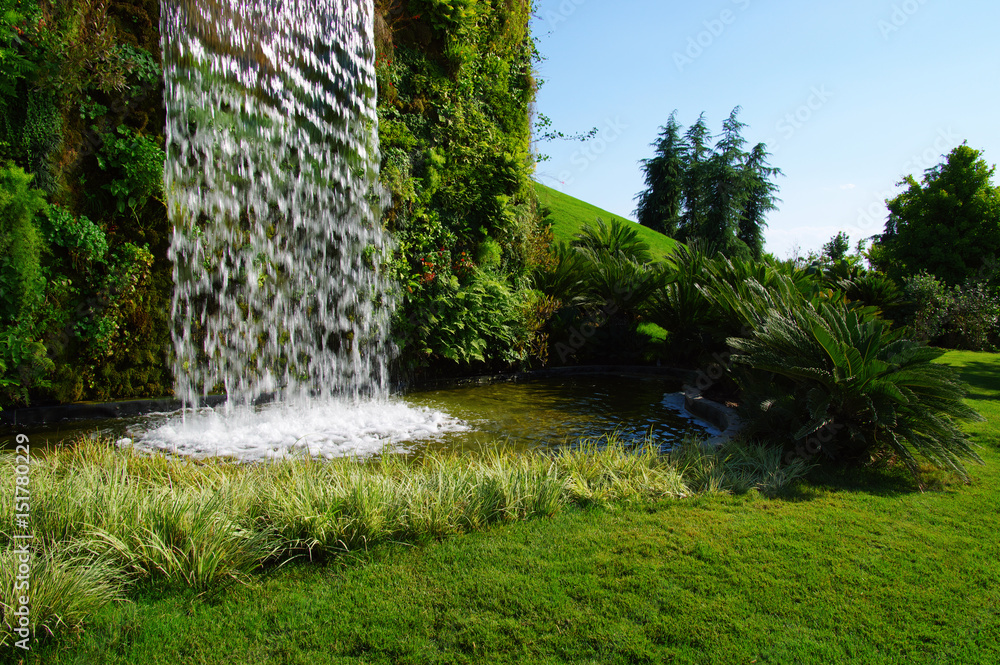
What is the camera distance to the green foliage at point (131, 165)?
237 inches

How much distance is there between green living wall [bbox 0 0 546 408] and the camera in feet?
17.9

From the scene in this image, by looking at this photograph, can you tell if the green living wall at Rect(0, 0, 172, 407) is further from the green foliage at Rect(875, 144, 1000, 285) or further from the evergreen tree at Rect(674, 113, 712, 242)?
the evergreen tree at Rect(674, 113, 712, 242)

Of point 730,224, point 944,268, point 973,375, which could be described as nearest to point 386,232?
point 973,375

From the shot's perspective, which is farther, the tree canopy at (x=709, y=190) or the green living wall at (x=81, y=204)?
the tree canopy at (x=709, y=190)

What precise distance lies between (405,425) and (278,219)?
3473mm

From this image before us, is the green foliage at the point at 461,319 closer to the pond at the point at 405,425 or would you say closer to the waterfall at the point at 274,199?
the waterfall at the point at 274,199

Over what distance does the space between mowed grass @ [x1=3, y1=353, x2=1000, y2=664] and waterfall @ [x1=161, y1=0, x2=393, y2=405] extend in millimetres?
5049

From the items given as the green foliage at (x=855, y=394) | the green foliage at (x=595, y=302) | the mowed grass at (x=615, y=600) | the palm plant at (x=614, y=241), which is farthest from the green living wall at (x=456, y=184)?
the mowed grass at (x=615, y=600)

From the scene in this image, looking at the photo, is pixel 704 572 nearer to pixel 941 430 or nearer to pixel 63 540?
pixel 941 430

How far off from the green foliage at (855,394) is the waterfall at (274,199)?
5.03 metres

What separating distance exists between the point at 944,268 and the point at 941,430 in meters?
22.2

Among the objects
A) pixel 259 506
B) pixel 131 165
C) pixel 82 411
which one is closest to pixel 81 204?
pixel 131 165

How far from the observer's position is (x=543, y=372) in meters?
9.16

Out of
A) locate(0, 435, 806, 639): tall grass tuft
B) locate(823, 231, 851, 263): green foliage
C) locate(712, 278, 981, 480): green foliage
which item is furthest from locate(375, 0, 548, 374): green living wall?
locate(823, 231, 851, 263): green foliage
